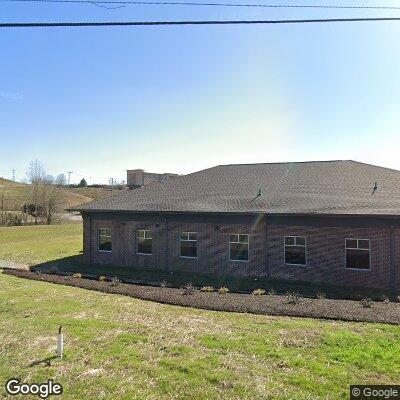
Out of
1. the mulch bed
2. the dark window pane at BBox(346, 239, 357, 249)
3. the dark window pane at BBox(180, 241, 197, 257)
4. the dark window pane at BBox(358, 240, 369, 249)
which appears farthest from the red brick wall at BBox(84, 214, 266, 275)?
the mulch bed

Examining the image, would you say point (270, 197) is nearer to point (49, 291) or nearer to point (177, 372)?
point (49, 291)

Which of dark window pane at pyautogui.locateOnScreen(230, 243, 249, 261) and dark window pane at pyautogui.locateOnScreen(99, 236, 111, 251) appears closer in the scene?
dark window pane at pyautogui.locateOnScreen(230, 243, 249, 261)

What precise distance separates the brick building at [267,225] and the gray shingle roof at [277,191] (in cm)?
6

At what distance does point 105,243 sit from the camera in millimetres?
24625

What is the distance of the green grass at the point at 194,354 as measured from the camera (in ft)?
23.1

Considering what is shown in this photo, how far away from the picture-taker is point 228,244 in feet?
67.9

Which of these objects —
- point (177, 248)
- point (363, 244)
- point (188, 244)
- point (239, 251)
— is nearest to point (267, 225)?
point (239, 251)

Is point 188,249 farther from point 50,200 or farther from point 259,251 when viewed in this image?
point 50,200

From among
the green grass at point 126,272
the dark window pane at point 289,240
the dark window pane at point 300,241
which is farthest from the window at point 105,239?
the dark window pane at point 300,241

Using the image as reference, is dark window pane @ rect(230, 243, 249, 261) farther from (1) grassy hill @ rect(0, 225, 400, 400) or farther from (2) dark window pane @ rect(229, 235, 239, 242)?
(1) grassy hill @ rect(0, 225, 400, 400)

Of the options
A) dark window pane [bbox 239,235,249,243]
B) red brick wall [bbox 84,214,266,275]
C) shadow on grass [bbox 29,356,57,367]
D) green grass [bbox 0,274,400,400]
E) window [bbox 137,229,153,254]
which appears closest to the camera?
green grass [bbox 0,274,400,400]

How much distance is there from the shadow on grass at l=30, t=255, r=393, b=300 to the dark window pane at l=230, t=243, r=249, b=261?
99 centimetres

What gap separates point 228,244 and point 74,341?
477 inches

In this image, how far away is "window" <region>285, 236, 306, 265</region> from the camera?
19.0 meters
